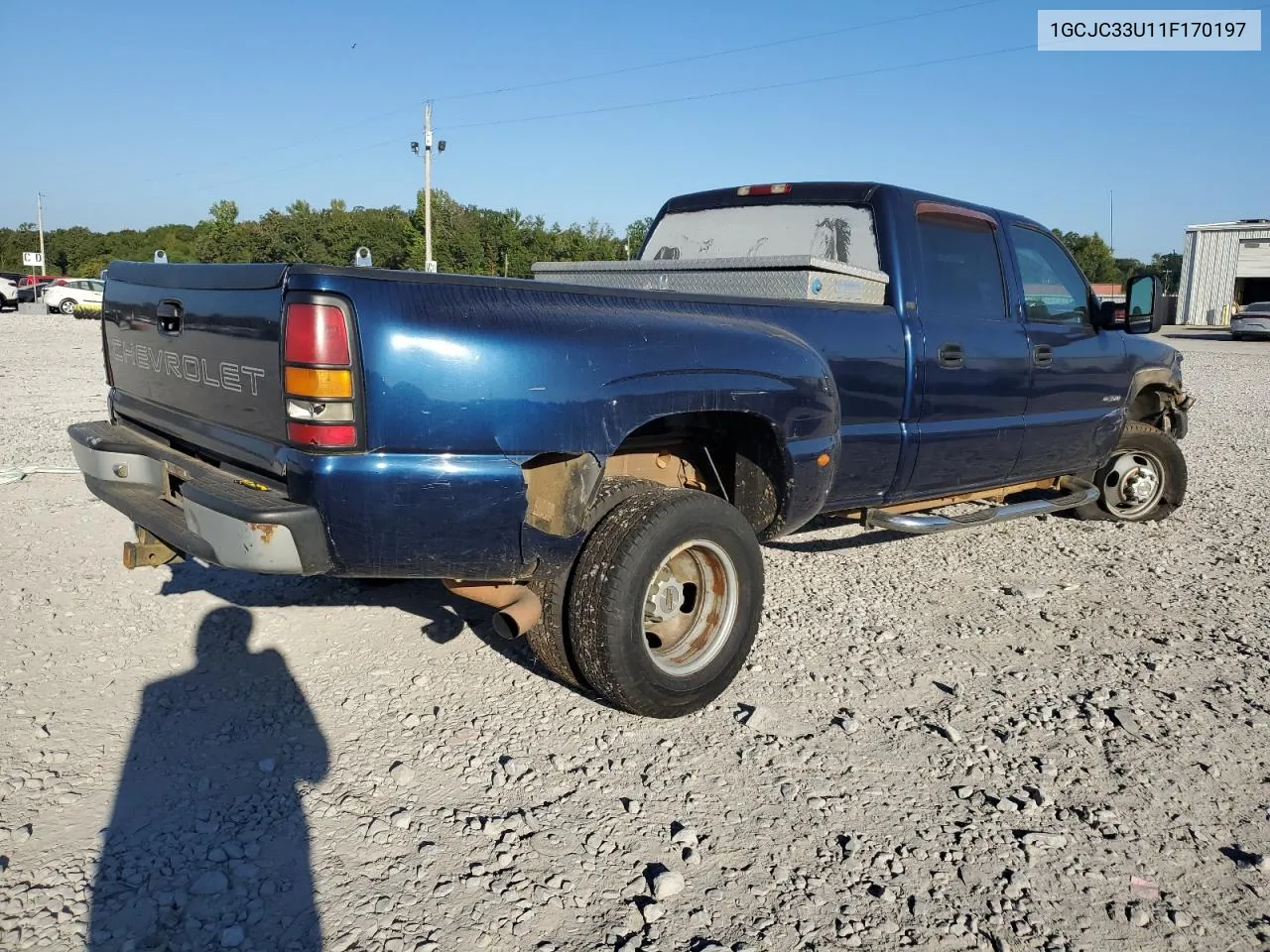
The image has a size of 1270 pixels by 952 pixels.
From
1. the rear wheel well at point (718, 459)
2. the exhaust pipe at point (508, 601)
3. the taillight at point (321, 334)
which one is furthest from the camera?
the rear wheel well at point (718, 459)

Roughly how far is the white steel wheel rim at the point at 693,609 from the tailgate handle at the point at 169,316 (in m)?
1.91

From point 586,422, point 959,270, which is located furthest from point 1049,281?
point 586,422

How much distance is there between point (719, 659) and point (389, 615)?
1.68m

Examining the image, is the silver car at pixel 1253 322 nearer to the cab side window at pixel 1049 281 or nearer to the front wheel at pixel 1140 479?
the front wheel at pixel 1140 479

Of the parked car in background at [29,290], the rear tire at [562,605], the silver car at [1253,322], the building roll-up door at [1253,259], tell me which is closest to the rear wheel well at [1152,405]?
the rear tire at [562,605]

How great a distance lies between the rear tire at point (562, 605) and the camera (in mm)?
3193

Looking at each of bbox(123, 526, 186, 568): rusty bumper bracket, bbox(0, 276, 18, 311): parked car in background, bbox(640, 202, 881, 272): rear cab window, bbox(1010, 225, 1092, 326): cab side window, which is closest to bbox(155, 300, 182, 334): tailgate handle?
bbox(123, 526, 186, 568): rusty bumper bracket

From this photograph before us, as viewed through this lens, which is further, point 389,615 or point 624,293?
point 389,615

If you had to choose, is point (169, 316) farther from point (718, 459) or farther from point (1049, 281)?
point (1049, 281)

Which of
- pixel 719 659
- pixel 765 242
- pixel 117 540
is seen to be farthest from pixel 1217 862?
pixel 117 540

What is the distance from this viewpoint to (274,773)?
3014 mm

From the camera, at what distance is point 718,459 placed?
4.01m

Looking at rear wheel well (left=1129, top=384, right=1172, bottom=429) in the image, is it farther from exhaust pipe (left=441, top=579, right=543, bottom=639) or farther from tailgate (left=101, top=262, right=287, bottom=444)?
tailgate (left=101, top=262, right=287, bottom=444)

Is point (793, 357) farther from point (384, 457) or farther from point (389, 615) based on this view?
point (389, 615)
